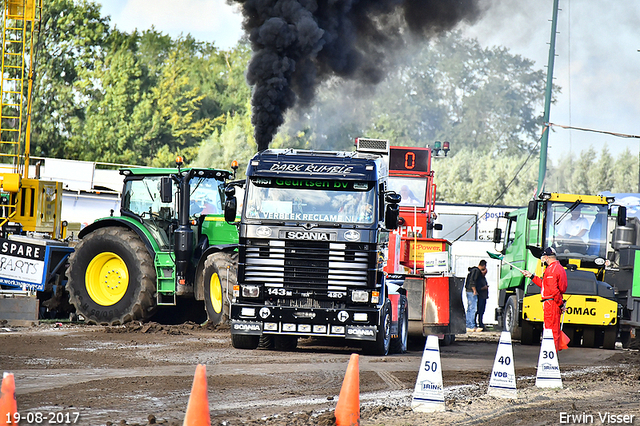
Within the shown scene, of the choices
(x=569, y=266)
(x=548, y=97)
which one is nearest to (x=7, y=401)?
(x=569, y=266)

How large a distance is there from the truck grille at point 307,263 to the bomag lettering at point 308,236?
67 millimetres

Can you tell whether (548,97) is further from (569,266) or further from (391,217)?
(391,217)

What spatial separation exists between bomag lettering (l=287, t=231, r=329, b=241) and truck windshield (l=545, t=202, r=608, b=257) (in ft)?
25.0

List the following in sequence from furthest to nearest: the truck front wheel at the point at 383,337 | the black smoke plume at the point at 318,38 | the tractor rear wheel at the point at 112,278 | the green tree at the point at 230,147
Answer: the green tree at the point at 230,147
the black smoke plume at the point at 318,38
the tractor rear wheel at the point at 112,278
the truck front wheel at the point at 383,337

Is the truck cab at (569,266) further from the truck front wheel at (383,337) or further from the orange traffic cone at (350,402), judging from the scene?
the orange traffic cone at (350,402)

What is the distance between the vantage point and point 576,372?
1223cm

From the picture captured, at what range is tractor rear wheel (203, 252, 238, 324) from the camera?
47.0 ft

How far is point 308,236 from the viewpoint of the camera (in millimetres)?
12328

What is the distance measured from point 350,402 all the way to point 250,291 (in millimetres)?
5731

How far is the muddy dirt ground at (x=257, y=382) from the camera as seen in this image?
24.8ft

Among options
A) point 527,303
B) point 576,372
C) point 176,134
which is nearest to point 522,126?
point 176,134

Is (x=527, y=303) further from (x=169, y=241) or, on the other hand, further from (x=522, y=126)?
(x=522, y=126)

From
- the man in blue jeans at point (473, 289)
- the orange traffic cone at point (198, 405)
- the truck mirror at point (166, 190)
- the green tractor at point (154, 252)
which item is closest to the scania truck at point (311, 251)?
the truck mirror at point (166, 190)

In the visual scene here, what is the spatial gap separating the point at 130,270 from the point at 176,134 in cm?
3520
